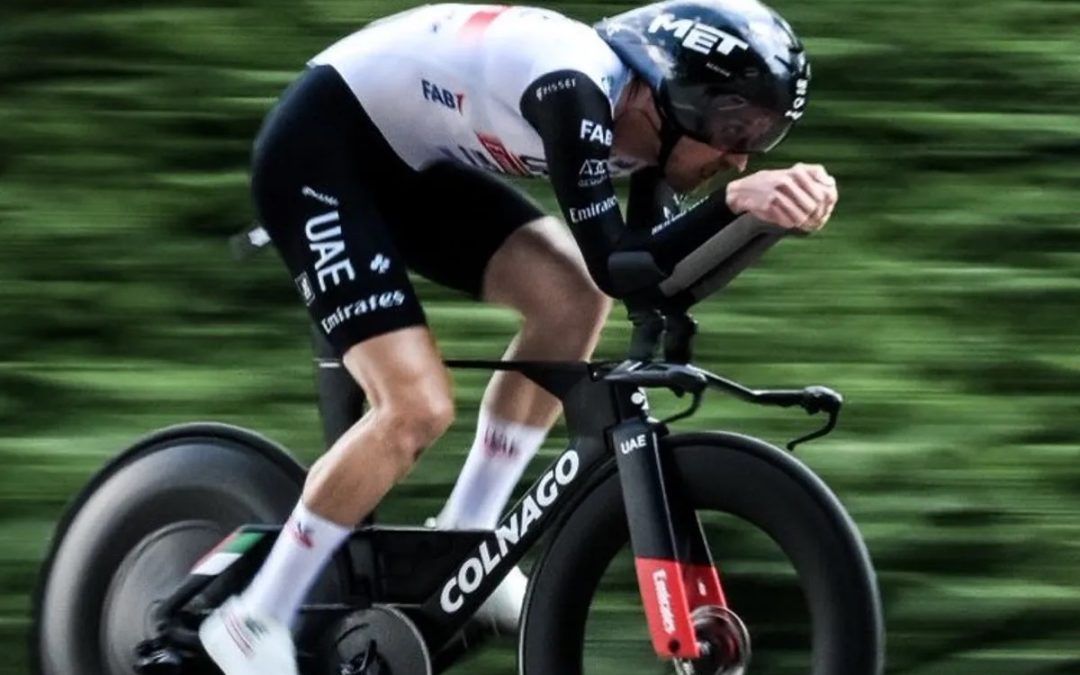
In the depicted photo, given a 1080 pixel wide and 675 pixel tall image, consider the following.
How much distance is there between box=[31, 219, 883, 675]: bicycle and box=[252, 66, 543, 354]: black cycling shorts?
0.85 ft

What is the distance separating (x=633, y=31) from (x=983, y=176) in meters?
3.10

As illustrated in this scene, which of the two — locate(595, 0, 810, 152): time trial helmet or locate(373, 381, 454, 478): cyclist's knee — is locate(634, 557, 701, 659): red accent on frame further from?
locate(595, 0, 810, 152): time trial helmet

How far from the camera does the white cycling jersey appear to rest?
4.61m

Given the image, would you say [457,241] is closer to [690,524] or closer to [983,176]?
[690,524]

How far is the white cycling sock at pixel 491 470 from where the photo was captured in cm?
506

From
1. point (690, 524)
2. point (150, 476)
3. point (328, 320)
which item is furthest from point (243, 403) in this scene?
point (690, 524)

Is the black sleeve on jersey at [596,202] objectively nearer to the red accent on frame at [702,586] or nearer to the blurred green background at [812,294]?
the red accent on frame at [702,586]

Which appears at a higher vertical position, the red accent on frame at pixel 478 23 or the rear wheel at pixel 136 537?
the red accent on frame at pixel 478 23

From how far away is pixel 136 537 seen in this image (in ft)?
17.1

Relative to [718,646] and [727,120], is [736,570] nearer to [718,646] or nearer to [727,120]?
[718,646]

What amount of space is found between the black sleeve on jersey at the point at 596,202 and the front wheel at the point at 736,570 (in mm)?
381

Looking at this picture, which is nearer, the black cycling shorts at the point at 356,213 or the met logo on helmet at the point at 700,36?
the met logo on helmet at the point at 700,36

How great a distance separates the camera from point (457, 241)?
16.3 ft

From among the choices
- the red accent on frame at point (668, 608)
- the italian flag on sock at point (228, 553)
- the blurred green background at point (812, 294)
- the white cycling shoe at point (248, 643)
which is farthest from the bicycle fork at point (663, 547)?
the blurred green background at point (812, 294)
